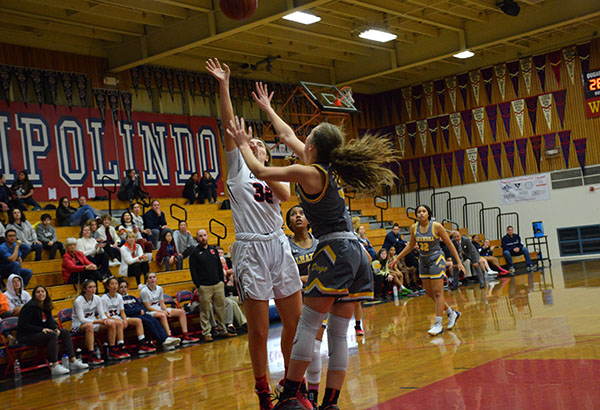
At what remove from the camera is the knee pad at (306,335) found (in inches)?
143

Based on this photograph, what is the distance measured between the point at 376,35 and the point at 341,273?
47.7 feet

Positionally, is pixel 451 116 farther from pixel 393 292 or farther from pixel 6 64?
pixel 6 64

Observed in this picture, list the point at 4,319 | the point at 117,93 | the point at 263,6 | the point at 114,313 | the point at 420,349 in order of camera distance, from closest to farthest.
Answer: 1. the point at 420,349
2. the point at 4,319
3. the point at 114,313
4. the point at 263,6
5. the point at 117,93

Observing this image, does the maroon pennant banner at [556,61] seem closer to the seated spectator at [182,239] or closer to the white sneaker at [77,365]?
the seated spectator at [182,239]

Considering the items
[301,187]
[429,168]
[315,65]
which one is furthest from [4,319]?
[429,168]

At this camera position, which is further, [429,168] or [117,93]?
[429,168]

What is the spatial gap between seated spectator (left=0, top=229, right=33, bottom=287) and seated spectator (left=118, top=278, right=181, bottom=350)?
4.94 ft

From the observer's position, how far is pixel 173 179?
1780cm

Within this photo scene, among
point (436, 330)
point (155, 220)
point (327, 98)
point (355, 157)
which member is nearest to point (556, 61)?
point (327, 98)

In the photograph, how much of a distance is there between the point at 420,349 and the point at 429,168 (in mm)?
16662

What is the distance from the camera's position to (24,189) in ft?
44.7

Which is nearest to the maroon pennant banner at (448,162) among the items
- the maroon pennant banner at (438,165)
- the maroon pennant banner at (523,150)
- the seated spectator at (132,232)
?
the maroon pennant banner at (438,165)

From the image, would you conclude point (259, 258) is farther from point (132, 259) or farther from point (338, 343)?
point (132, 259)

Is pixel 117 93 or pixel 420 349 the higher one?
pixel 117 93
